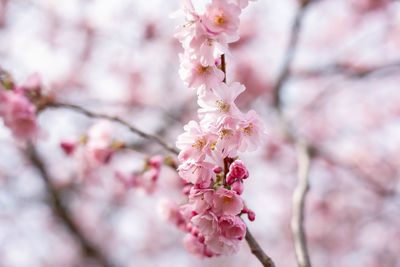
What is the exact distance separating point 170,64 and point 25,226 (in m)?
5.06

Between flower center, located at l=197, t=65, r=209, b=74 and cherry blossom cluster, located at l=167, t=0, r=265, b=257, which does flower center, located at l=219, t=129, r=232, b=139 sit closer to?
cherry blossom cluster, located at l=167, t=0, r=265, b=257

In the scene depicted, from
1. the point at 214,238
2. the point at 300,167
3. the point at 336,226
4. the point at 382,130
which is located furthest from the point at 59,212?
the point at 382,130

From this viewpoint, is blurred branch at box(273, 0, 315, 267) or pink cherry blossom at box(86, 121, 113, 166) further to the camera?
pink cherry blossom at box(86, 121, 113, 166)

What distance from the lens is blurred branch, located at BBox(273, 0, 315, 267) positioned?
1558 mm

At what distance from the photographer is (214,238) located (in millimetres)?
1266

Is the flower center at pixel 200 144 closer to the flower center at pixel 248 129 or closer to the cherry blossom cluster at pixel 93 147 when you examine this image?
the flower center at pixel 248 129

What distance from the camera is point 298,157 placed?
8.14ft

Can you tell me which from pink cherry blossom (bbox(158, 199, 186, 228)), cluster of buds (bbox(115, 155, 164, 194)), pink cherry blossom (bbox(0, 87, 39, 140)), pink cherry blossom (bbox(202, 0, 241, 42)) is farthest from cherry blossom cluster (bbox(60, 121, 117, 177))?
pink cherry blossom (bbox(202, 0, 241, 42))

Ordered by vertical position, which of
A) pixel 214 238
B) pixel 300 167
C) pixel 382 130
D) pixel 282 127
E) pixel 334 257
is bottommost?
pixel 214 238

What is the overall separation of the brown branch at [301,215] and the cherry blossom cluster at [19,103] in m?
1.62

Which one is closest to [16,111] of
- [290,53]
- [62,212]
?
[290,53]

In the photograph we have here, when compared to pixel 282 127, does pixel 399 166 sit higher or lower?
higher

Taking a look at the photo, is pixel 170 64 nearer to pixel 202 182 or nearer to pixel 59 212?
pixel 59 212

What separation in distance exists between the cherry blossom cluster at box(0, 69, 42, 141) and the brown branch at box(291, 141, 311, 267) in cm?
162
